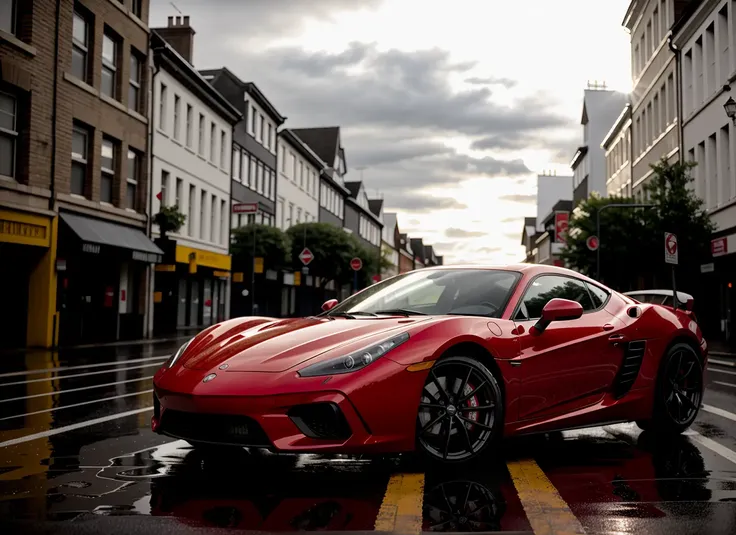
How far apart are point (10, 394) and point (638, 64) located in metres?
44.1

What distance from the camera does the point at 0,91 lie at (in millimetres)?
20453

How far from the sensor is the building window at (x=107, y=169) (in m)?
26.5

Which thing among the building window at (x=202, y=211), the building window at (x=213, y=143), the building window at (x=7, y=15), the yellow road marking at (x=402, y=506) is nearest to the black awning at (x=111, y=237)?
the building window at (x=7, y=15)

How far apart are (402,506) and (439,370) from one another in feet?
3.78

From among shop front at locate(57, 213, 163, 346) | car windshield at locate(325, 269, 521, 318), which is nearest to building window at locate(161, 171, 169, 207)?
shop front at locate(57, 213, 163, 346)

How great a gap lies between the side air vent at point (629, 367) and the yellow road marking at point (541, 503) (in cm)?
118

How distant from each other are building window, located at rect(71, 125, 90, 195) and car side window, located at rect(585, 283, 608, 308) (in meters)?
20.1

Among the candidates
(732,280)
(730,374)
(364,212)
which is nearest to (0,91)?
(730,374)

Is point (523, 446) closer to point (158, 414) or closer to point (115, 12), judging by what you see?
point (158, 414)

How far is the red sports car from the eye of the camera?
4965mm

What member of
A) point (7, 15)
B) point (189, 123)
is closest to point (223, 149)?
point (189, 123)

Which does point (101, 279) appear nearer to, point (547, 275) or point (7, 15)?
point (7, 15)

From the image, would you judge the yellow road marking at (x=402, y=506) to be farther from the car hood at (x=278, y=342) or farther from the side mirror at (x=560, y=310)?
the side mirror at (x=560, y=310)

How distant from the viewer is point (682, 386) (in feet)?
23.6
